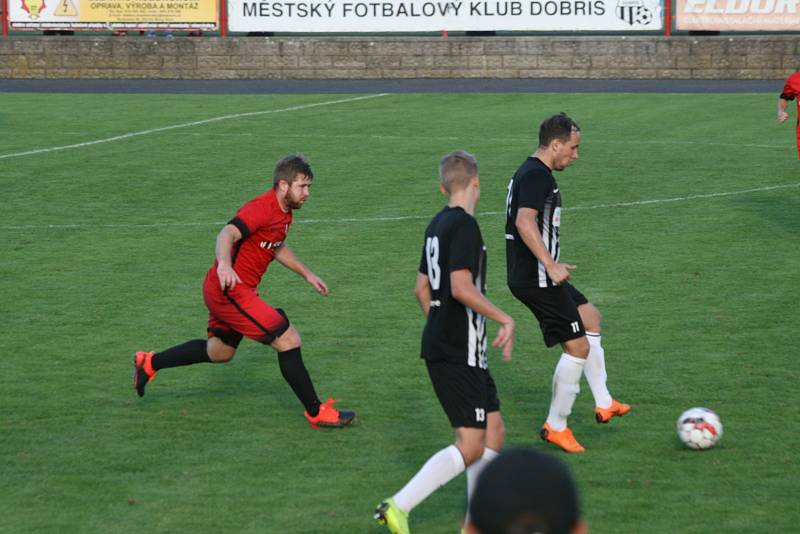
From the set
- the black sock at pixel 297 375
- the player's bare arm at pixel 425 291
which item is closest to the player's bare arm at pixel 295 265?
the black sock at pixel 297 375

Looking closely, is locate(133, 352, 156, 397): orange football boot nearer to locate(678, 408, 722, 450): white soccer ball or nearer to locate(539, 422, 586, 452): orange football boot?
locate(539, 422, 586, 452): orange football boot

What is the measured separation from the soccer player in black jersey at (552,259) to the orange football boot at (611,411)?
0.28 metres

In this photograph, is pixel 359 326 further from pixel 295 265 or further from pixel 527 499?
pixel 527 499

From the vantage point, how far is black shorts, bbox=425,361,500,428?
6.60 meters

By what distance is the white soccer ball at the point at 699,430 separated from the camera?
8.16 meters

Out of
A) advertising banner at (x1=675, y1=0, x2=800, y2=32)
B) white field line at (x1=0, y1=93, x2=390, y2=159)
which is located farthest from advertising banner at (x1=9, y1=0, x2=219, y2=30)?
advertising banner at (x1=675, y1=0, x2=800, y2=32)

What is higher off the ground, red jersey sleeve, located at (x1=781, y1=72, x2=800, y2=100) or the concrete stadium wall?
the concrete stadium wall

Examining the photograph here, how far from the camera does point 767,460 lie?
8.04 metres

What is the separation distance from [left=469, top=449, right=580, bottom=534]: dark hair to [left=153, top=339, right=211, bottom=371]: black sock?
6461 mm

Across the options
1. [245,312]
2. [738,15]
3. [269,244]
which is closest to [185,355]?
[245,312]

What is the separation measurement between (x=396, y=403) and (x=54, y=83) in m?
27.3

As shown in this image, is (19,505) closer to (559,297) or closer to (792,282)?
(559,297)

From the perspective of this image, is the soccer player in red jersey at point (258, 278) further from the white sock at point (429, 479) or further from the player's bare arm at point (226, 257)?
the white sock at point (429, 479)

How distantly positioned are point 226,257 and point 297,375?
93 cm
